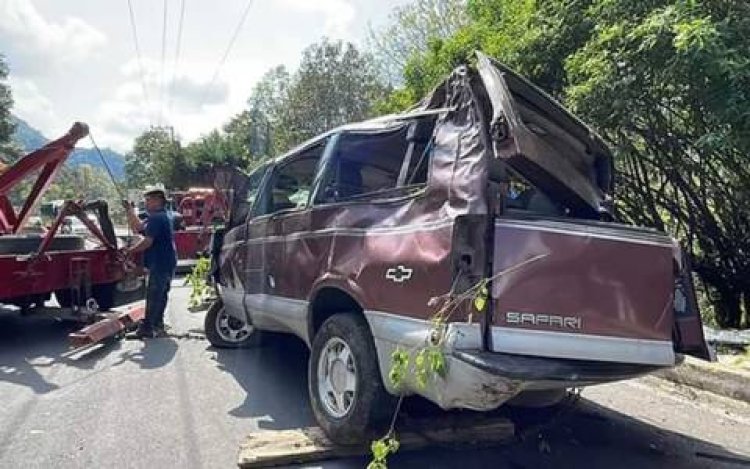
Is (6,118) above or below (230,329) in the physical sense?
above

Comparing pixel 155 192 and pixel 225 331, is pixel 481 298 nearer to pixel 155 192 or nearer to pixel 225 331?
pixel 225 331

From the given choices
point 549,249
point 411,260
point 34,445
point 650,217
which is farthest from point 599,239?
point 650,217

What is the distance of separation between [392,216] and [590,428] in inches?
89.6

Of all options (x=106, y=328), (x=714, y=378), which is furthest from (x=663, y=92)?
(x=106, y=328)

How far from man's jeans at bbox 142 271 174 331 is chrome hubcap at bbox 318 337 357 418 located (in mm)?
4542

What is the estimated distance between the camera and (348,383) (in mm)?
4246

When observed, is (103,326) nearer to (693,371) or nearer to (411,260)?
(411,260)

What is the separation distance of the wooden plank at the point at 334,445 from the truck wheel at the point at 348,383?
99 millimetres

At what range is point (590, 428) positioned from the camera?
16.2 ft

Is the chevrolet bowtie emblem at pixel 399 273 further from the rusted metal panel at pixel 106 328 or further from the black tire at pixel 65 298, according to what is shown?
the black tire at pixel 65 298

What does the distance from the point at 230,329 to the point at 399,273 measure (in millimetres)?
4595

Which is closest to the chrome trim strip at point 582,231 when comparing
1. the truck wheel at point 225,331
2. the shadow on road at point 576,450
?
the shadow on road at point 576,450

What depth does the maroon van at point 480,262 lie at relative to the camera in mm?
3447

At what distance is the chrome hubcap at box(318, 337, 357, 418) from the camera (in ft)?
13.8
